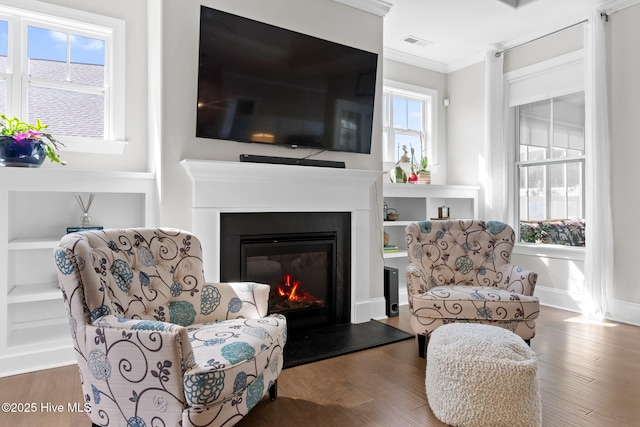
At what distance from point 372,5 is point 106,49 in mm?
2135

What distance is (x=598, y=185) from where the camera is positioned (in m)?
3.43

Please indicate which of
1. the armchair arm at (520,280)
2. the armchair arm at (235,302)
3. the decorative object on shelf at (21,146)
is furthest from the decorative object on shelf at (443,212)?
the decorative object on shelf at (21,146)

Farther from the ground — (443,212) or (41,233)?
(443,212)

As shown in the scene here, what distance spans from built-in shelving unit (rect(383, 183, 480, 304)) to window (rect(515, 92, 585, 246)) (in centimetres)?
54

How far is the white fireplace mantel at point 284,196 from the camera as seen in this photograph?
261cm

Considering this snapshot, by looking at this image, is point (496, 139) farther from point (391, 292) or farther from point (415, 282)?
point (415, 282)

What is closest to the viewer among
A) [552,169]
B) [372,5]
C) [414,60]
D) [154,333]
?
[154,333]

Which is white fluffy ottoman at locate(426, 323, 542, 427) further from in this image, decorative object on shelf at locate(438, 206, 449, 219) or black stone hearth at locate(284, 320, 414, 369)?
decorative object on shelf at locate(438, 206, 449, 219)

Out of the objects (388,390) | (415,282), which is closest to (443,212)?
(415,282)

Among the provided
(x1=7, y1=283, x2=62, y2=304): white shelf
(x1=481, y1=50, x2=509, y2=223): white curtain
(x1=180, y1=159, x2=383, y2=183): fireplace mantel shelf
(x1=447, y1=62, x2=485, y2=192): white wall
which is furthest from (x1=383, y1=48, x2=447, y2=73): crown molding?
(x1=7, y1=283, x2=62, y2=304): white shelf

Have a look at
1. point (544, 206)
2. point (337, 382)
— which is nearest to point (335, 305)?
point (337, 382)

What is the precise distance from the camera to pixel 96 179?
2.57 metres

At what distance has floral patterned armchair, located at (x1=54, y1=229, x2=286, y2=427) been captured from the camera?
136 cm

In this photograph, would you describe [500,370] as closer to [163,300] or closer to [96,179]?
[163,300]
